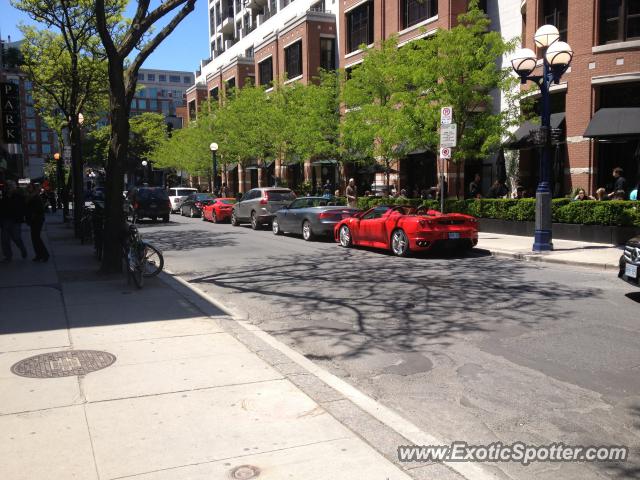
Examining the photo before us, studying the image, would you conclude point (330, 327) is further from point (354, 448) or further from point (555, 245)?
point (555, 245)


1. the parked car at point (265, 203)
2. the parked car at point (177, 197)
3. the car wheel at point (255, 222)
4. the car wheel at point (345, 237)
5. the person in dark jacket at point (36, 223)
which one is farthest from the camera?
the parked car at point (177, 197)

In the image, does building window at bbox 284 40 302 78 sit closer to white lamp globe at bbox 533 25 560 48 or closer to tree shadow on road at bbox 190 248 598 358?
white lamp globe at bbox 533 25 560 48

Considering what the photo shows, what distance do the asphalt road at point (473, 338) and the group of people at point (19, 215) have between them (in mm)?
3463

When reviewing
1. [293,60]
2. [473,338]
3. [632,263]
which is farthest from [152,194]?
[473,338]

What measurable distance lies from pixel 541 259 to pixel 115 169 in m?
9.32

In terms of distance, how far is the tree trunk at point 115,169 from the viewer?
36.0ft

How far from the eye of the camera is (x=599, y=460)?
3.73 m

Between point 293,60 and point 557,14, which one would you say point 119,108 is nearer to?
point 557,14

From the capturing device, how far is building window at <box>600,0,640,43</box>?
1834cm

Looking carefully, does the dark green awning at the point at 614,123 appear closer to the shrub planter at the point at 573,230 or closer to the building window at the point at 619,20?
the building window at the point at 619,20

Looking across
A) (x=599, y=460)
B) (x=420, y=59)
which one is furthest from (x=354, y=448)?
(x=420, y=59)

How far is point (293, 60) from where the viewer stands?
41031mm

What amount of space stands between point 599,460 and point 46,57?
981 inches

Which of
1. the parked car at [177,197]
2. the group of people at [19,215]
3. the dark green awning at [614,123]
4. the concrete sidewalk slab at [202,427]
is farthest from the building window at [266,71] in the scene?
the concrete sidewalk slab at [202,427]
